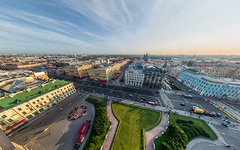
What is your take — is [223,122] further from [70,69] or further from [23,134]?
[70,69]

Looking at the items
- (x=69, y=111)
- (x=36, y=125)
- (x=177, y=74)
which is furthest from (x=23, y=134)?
(x=177, y=74)

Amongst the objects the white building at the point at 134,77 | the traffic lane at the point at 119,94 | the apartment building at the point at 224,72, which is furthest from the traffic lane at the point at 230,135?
the apartment building at the point at 224,72

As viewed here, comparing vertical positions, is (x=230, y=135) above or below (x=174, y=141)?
below

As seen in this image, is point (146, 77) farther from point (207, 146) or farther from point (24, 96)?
point (24, 96)

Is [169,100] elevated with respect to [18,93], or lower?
lower

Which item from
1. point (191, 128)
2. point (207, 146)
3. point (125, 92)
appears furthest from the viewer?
point (125, 92)

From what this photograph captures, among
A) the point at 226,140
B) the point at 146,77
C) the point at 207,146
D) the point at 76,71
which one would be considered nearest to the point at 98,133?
the point at 207,146

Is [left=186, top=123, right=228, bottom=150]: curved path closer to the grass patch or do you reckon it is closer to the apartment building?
the grass patch
